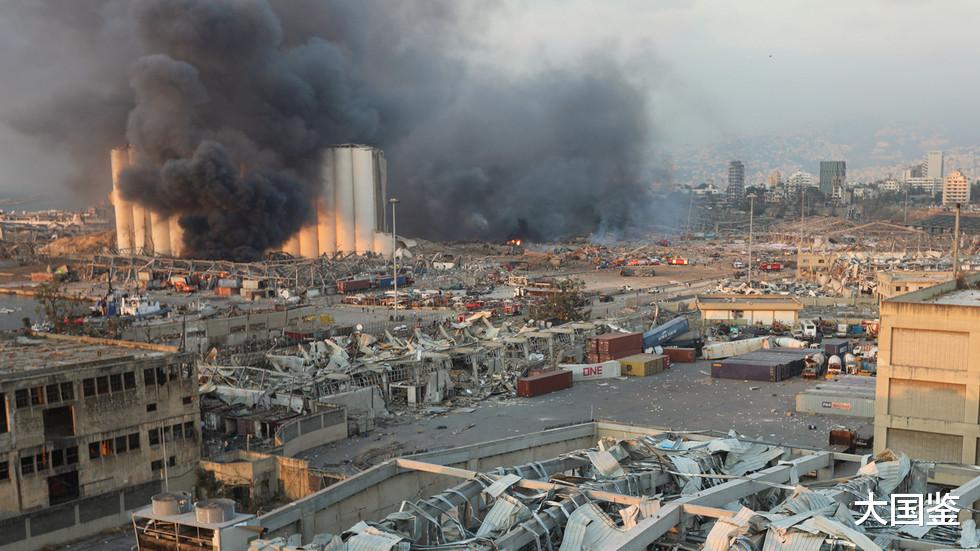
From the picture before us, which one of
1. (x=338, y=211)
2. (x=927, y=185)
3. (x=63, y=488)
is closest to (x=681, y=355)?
(x=63, y=488)

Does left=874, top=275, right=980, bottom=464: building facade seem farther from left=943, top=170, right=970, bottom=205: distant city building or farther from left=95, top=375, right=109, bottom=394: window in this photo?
left=943, top=170, right=970, bottom=205: distant city building

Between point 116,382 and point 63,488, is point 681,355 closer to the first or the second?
point 116,382

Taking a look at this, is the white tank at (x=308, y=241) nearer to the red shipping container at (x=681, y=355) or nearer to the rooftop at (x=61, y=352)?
the red shipping container at (x=681, y=355)

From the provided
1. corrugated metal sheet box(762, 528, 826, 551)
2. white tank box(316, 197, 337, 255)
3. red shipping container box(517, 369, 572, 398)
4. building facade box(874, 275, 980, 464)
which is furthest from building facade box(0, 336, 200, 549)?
white tank box(316, 197, 337, 255)

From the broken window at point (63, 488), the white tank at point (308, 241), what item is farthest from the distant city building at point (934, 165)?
the broken window at point (63, 488)

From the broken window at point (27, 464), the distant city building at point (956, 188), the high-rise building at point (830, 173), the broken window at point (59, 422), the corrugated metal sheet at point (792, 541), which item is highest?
the high-rise building at point (830, 173)
